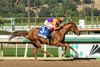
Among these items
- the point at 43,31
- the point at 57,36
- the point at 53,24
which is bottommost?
the point at 57,36

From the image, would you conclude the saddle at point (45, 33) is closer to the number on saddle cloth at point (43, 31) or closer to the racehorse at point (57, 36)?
the number on saddle cloth at point (43, 31)

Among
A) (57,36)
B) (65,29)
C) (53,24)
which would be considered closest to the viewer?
(53,24)

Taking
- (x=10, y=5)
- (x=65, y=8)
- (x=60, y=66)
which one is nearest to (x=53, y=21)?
(x=60, y=66)

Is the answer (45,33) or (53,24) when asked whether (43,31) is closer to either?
(45,33)

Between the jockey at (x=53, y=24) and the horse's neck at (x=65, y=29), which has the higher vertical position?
the jockey at (x=53, y=24)

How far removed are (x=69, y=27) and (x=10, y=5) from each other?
3659 centimetres

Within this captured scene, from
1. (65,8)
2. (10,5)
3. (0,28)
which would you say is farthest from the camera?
(10,5)

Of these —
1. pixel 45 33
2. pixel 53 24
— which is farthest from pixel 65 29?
pixel 45 33

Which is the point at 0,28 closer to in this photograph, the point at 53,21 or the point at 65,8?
the point at 65,8

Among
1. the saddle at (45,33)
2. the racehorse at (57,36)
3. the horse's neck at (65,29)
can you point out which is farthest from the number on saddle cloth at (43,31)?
the horse's neck at (65,29)

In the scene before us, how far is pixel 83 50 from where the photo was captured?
37.4 feet

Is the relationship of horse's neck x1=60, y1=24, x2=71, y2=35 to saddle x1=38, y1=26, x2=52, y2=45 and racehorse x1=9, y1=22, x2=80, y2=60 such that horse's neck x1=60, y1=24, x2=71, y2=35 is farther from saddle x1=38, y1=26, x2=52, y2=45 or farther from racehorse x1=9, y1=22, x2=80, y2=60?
saddle x1=38, y1=26, x2=52, y2=45

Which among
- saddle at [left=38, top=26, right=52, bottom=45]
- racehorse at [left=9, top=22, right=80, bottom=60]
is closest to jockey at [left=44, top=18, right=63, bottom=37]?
saddle at [left=38, top=26, right=52, bottom=45]

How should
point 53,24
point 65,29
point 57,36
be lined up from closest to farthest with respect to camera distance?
point 53,24 → point 57,36 → point 65,29
